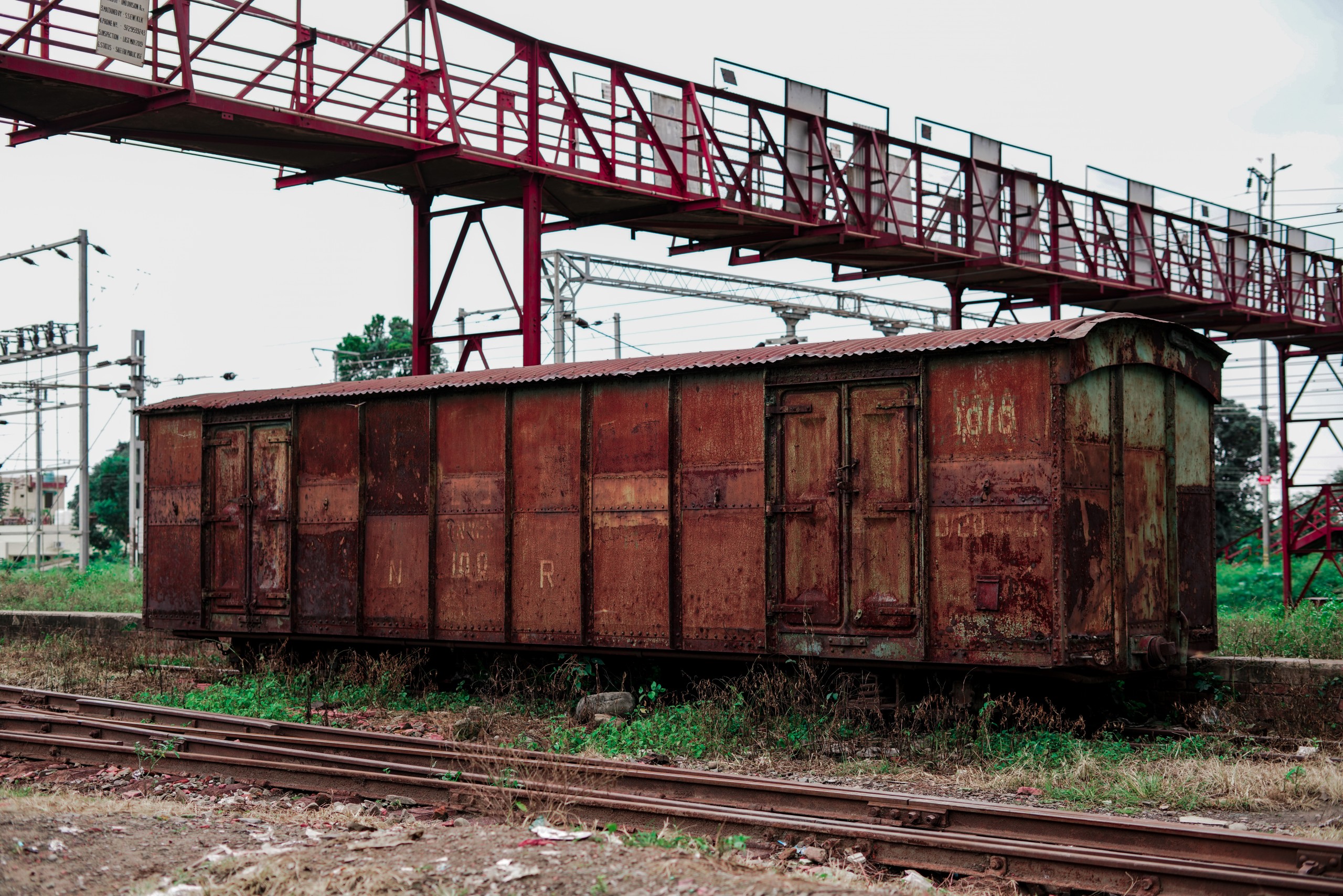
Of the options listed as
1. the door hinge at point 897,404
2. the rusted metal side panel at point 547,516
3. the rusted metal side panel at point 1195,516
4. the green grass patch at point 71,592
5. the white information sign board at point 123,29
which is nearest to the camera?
the door hinge at point 897,404

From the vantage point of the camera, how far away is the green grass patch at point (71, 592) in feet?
78.9

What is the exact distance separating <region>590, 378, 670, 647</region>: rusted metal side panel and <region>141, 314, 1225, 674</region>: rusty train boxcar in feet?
0.08

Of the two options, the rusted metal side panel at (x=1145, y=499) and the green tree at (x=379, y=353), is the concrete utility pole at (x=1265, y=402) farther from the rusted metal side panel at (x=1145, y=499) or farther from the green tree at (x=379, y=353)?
the green tree at (x=379, y=353)

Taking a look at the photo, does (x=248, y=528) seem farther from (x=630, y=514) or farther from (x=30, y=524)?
(x=30, y=524)

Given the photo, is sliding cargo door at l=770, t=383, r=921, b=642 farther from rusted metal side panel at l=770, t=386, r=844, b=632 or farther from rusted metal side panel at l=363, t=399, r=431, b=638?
rusted metal side panel at l=363, t=399, r=431, b=638

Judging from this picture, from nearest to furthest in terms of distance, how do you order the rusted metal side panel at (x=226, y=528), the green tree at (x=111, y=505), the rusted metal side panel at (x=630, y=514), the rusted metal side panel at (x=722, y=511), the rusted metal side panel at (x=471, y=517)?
1. the rusted metal side panel at (x=722, y=511)
2. the rusted metal side panel at (x=630, y=514)
3. the rusted metal side panel at (x=471, y=517)
4. the rusted metal side panel at (x=226, y=528)
5. the green tree at (x=111, y=505)

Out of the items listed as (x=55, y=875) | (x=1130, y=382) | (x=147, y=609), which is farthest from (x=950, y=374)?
(x=147, y=609)

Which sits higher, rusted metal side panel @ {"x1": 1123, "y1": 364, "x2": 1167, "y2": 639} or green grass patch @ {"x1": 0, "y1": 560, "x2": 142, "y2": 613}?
rusted metal side panel @ {"x1": 1123, "y1": 364, "x2": 1167, "y2": 639}

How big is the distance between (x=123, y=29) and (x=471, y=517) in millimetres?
7040

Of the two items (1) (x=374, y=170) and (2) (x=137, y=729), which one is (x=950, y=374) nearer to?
(2) (x=137, y=729)

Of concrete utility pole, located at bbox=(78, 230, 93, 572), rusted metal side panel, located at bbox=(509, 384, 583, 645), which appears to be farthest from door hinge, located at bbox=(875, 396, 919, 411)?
concrete utility pole, located at bbox=(78, 230, 93, 572)

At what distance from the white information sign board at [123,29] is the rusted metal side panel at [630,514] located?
7.01 m

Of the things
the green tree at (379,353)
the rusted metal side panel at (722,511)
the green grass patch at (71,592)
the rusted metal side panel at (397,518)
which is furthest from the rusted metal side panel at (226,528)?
the green tree at (379,353)

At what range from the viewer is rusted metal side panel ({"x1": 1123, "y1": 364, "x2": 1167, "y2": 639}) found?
1029 centimetres
